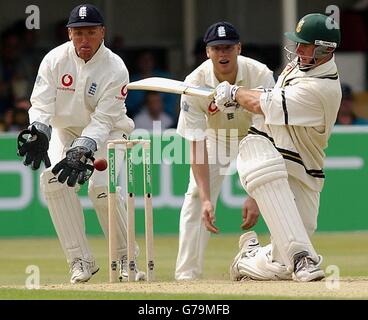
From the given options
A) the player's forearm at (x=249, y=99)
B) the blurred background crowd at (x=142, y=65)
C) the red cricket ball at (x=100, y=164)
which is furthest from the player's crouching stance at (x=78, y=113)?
the blurred background crowd at (x=142, y=65)

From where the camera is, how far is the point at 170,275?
10250mm

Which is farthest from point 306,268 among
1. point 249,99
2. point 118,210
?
point 118,210

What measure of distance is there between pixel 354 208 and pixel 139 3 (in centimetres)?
611

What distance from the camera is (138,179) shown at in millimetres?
13695

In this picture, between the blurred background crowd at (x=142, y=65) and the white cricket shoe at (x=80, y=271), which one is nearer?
the white cricket shoe at (x=80, y=271)

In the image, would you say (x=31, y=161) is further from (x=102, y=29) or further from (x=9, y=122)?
(x=9, y=122)

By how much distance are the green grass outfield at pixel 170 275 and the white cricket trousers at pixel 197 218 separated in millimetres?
167

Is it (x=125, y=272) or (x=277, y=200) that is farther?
(x=125, y=272)

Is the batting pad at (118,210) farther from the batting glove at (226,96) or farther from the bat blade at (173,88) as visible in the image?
the batting glove at (226,96)

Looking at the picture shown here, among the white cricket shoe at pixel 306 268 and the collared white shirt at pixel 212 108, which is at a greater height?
the collared white shirt at pixel 212 108

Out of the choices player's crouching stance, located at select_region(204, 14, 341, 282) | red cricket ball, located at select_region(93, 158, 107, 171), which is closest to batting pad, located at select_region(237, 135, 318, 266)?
player's crouching stance, located at select_region(204, 14, 341, 282)

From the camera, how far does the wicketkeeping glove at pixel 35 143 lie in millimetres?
8977

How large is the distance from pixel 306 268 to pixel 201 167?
1526 millimetres

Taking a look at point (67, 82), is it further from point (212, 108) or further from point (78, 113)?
point (212, 108)
